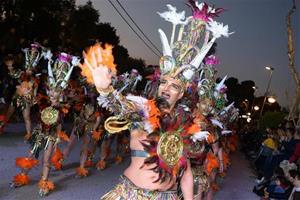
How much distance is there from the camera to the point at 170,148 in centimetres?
408

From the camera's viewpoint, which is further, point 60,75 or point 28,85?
point 28,85

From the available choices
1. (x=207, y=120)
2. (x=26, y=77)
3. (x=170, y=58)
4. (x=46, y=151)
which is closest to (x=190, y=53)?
(x=170, y=58)

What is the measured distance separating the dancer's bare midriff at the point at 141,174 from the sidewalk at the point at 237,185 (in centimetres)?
634

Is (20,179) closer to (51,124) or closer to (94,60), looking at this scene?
(51,124)

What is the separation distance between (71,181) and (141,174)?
5785 millimetres

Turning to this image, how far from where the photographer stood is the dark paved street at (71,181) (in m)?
8.02

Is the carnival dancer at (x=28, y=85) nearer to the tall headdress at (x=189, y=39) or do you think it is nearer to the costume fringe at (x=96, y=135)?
the costume fringe at (x=96, y=135)

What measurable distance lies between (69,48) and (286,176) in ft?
59.4

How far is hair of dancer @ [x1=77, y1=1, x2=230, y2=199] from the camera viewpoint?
3854 millimetres

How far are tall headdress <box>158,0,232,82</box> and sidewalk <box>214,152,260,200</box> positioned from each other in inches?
234

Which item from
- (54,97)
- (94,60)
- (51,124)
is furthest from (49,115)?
(94,60)

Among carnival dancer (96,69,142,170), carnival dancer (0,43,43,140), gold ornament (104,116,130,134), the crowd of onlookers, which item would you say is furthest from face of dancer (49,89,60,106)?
gold ornament (104,116,130,134)

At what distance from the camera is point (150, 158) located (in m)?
3.99

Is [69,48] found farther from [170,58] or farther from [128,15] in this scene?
[170,58]
